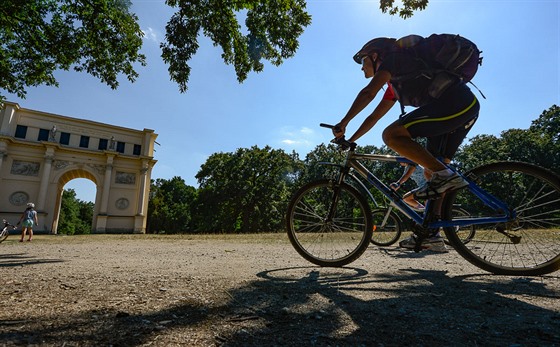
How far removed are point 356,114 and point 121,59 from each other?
981 cm

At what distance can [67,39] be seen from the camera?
922cm

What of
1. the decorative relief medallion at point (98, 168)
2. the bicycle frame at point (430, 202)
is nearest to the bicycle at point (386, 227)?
the bicycle frame at point (430, 202)

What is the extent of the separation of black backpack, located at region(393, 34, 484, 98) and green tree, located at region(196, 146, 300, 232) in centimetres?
3914

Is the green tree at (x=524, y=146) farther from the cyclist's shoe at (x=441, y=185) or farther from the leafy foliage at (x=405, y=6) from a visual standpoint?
the cyclist's shoe at (x=441, y=185)

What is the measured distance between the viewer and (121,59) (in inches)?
390

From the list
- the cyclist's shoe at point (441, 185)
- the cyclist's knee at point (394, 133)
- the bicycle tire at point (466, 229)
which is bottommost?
the bicycle tire at point (466, 229)

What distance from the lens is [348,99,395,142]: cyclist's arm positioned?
365cm

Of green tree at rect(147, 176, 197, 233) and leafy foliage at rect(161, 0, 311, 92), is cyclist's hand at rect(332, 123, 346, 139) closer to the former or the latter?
leafy foliage at rect(161, 0, 311, 92)

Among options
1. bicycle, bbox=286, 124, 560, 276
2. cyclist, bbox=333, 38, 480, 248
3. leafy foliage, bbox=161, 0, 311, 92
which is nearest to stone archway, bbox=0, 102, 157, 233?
leafy foliage, bbox=161, 0, 311, 92

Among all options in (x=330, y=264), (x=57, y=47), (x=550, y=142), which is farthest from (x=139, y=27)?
(x=550, y=142)

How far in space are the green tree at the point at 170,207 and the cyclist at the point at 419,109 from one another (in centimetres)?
5162

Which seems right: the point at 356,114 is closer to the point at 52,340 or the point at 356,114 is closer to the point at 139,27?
the point at 52,340

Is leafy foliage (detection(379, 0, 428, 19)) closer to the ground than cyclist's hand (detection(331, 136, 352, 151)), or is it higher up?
higher up

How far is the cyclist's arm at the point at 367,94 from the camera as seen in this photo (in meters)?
2.95
